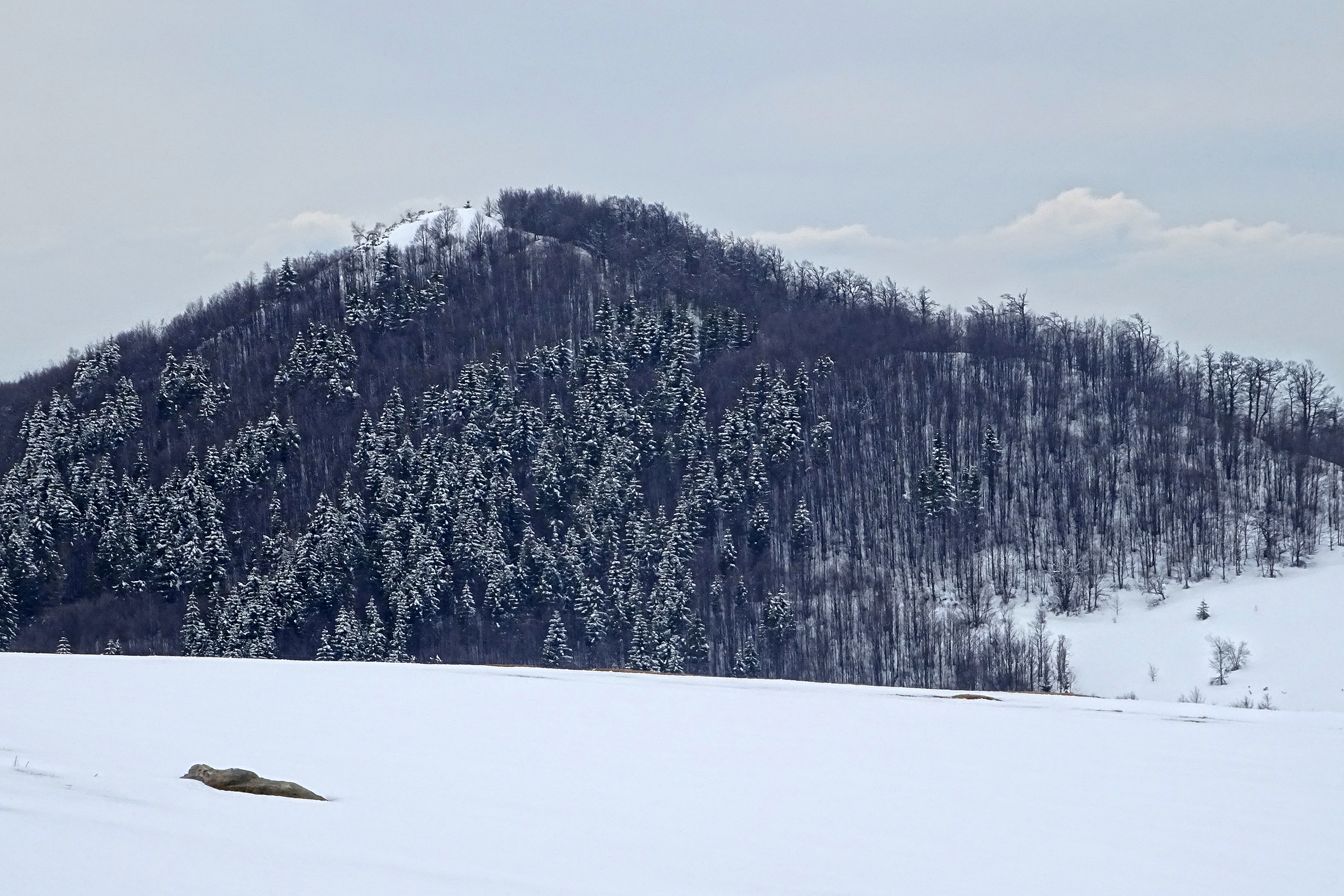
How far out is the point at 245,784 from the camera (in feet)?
25.5

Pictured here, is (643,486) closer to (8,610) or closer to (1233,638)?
(1233,638)

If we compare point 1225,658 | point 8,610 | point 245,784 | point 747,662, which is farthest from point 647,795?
point 8,610

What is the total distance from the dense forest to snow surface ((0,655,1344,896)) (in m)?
56.1

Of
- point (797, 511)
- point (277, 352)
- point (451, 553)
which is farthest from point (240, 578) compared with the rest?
point (797, 511)

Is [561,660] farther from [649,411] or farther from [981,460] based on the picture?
[981,460]

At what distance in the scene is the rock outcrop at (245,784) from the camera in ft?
25.3

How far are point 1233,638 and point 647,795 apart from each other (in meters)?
64.2

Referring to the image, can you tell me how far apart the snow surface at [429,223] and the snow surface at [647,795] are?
137m

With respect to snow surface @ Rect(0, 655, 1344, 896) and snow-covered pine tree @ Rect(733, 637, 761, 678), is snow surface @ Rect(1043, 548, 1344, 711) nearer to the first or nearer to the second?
snow-covered pine tree @ Rect(733, 637, 761, 678)

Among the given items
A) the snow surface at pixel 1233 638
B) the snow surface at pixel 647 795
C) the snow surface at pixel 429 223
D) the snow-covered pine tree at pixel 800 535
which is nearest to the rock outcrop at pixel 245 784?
the snow surface at pixel 647 795

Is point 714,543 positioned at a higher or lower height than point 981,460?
lower

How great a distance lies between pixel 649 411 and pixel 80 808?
8871 centimetres

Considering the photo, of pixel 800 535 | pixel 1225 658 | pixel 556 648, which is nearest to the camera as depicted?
pixel 1225 658

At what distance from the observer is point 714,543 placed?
274 ft
